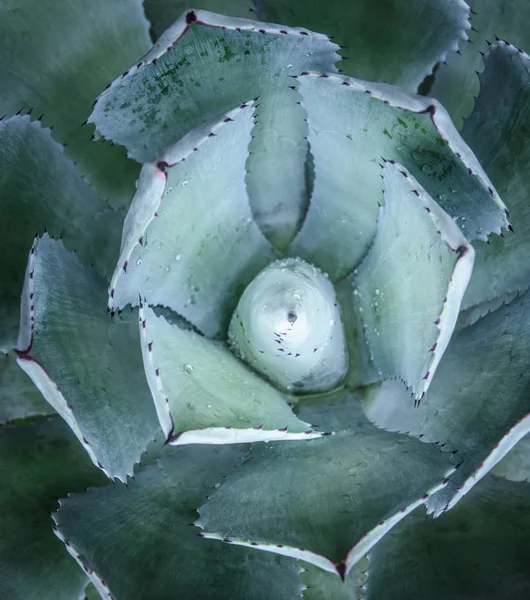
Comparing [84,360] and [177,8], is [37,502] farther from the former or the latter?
[177,8]

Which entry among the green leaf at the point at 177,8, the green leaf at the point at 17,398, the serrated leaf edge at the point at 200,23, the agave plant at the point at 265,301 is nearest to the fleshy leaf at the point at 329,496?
the agave plant at the point at 265,301

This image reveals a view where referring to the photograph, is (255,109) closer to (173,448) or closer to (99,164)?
(99,164)

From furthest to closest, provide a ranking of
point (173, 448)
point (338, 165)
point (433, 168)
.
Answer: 1. point (173, 448)
2. point (338, 165)
3. point (433, 168)

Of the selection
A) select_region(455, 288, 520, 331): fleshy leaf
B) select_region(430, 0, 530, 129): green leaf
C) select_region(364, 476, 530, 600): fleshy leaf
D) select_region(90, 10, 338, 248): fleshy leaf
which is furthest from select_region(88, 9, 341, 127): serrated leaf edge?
select_region(364, 476, 530, 600): fleshy leaf

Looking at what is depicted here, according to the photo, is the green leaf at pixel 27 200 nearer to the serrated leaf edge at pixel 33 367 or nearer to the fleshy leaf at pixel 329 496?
the serrated leaf edge at pixel 33 367

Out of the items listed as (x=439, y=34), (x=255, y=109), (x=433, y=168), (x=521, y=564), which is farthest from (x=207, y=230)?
(x=521, y=564)

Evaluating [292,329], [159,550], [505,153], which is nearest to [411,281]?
[292,329]
